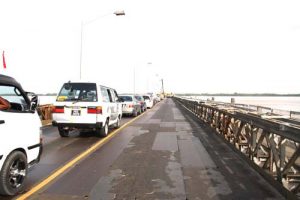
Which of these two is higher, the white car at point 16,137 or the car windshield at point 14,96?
the car windshield at point 14,96

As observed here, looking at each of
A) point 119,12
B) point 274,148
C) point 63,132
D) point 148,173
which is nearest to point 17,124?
point 148,173

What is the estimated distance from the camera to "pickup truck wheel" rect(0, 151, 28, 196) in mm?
5672

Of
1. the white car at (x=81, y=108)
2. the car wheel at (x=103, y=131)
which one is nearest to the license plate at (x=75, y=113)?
the white car at (x=81, y=108)

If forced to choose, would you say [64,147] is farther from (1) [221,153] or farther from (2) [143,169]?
(1) [221,153]

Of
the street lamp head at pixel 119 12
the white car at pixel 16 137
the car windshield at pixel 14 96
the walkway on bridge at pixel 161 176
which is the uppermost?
the street lamp head at pixel 119 12

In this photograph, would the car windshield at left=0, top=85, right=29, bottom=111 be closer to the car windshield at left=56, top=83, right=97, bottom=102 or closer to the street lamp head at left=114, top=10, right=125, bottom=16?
the car windshield at left=56, top=83, right=97, bottom=102

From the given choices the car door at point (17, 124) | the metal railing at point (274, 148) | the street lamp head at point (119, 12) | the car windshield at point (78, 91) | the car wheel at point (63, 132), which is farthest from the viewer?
the street lamp head at point (119, 12)

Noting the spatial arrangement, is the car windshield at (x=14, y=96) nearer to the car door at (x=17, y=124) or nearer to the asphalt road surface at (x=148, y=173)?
the car door at (x=17, y=124)

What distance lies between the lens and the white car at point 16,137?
5629mm

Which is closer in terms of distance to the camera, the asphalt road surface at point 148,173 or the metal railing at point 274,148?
the metal railing at point 274,148

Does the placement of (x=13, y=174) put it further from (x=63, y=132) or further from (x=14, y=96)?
(x=63, y=132)

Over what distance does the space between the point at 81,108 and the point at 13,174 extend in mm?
7146

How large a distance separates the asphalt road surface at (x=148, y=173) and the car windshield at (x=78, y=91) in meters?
1.82

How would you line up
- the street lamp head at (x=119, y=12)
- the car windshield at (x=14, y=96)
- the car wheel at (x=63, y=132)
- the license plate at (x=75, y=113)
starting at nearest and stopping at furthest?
the car windshield at (x=14, y=96) < the license plate at (x=75, y=113) < the car wheel at (x=63, y=132) < the street lamp head at (x=119, y=12)
